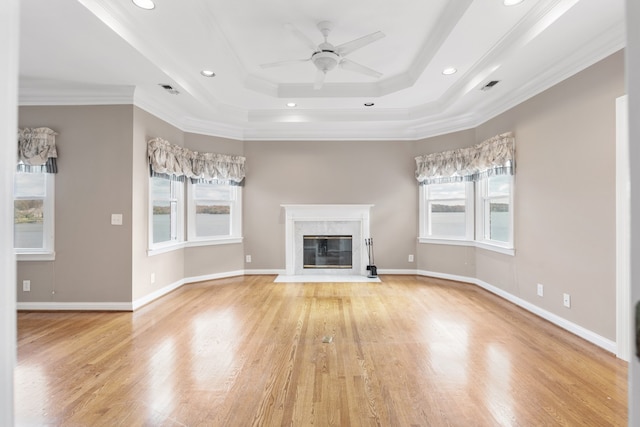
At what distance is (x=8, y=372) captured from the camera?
21.0 inches

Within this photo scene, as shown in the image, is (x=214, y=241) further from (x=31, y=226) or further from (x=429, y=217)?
(x=429, y=217)

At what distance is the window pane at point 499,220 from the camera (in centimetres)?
435

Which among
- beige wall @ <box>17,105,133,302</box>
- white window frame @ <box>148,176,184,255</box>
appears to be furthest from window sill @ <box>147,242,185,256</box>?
beige wall @ <box>17,105,133,302</box>

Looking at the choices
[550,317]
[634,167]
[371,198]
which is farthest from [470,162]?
[634,167]

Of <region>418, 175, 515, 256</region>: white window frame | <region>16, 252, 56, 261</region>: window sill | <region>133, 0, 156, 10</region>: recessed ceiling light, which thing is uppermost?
<region>133, 0, 156, 10</region>: recessed ceiling light

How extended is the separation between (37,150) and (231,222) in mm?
2802

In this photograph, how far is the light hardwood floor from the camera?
194cm

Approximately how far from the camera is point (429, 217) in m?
5.61

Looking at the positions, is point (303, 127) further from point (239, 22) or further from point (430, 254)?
point (430, 254)

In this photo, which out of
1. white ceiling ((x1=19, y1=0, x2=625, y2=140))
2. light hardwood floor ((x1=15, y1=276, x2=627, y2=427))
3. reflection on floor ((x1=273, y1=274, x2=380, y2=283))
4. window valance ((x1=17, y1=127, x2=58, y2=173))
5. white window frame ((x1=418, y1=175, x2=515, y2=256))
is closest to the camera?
light hardwood floor ((x1=15, y1=276, x2=627, y2=427))

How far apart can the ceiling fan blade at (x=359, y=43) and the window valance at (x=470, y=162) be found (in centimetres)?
242

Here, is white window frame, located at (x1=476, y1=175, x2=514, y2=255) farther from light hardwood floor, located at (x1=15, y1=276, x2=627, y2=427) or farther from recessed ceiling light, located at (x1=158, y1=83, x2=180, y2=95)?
recessed ceiling light, located at (x1=158, y1=83, x2=180, y2=95)

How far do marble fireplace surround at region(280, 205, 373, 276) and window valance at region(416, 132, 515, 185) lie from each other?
120 cm

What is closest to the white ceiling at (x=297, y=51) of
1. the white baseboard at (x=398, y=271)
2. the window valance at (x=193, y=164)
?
the window valance at (x=193, y=164)
